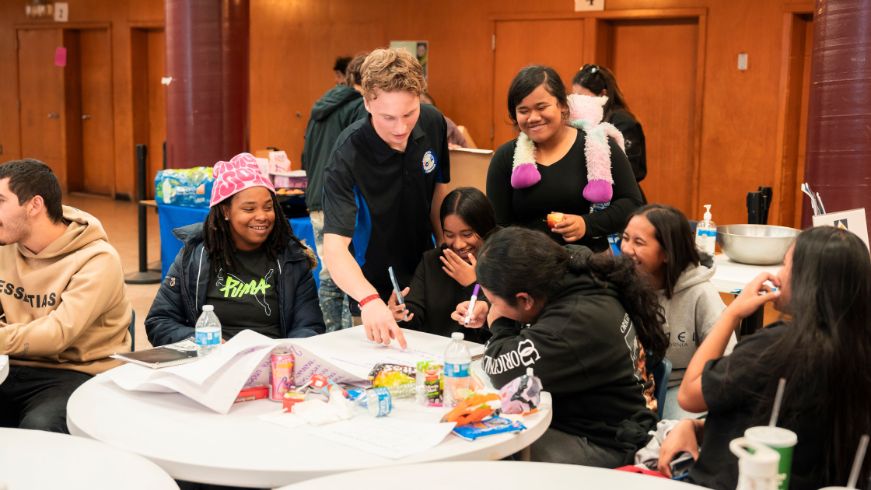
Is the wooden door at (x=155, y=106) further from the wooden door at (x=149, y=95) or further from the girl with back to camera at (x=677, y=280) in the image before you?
the girl with back to camera at (x=677, y=280)

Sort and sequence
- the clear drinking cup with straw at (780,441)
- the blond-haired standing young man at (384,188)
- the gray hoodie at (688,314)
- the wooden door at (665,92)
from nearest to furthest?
the clear drinking cup with straw at (780,441)
the blond-haired standing young man at (384,188)
the gray hoodie at (688,314)
the wooden door at (665,92)

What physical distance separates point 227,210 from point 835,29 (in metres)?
3.13

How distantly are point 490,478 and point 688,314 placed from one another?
4.57ft

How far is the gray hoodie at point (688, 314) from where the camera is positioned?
3.09m

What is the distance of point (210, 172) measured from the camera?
6383 mm

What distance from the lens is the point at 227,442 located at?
220 centimetres

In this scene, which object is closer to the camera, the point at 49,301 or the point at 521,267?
the point at 521,267

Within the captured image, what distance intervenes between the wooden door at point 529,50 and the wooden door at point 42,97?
21.8ft

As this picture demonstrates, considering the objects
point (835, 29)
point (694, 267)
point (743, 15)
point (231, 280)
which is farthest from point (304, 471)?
point (743, 15)

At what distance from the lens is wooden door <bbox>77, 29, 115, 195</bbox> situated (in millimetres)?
13000

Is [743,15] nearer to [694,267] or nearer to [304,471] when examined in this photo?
[694,267]

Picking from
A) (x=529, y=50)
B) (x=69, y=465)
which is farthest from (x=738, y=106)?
(x=69, y=465)

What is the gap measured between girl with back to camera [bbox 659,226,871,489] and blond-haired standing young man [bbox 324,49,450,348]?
3.80 feet

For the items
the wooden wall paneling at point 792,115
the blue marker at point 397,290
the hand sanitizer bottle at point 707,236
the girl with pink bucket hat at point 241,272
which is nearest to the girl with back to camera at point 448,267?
the blue marker at point 397,290
